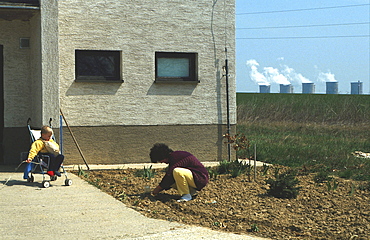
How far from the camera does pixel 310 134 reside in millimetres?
24266

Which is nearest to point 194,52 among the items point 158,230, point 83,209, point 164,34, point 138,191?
point 164,34

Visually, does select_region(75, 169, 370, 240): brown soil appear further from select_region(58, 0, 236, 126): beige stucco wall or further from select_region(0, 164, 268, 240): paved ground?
select_region(58, 0, 236, 126): beige stucco wall

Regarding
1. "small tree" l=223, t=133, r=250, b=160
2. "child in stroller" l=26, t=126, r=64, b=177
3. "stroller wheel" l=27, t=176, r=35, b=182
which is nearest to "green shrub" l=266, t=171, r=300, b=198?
"small tree" l=223, t=133, r=250, b=160

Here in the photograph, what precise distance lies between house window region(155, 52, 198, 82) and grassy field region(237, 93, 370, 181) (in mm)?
3007

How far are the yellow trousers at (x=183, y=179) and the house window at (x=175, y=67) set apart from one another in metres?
4.91

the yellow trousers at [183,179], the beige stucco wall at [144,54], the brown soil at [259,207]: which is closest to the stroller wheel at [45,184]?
the brown soil at [259,207]

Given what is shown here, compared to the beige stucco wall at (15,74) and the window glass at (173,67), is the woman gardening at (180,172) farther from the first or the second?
the beige stucco wall at (15,74)

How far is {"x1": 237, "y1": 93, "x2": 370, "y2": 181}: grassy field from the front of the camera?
13945mm

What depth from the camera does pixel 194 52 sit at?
13.7m

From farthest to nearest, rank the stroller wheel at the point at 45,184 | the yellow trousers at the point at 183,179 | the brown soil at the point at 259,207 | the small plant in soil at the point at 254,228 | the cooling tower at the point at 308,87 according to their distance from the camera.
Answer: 1. the cooling tower at the point at 308,87
2. the stroller wheel at the point at 45,184
3. the yellow trousers at the point at 183,179
4. the brown soil at the point at 259,207
5. the small plant in soil at the point at 254,228

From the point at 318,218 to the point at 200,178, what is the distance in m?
2.05

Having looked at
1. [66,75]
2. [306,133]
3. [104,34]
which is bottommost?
[306,133]

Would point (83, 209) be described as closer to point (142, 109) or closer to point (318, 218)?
point (318, 218)

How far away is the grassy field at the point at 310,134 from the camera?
13945mm
